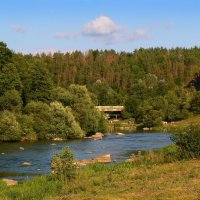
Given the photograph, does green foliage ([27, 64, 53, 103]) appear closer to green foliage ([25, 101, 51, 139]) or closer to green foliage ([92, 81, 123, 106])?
green foliage ([25, 101, 51, 139])

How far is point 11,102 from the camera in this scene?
71875 mm

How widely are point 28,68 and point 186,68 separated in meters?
115

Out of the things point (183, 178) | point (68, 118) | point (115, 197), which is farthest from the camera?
point (68, 118)

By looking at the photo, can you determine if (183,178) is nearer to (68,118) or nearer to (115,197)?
(115,197)

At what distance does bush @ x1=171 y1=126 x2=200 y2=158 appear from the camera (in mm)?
26109

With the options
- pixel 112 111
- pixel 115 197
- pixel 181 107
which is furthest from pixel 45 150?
pixel 112 111

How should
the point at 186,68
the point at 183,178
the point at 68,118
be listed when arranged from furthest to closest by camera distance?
the point at 186,68
the point at 68,118
the point at 183,178

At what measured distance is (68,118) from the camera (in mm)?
70812

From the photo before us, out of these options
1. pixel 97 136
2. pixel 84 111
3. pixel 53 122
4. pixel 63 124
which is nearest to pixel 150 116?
pixel 84 111

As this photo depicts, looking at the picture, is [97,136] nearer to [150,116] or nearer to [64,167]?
[150,116]

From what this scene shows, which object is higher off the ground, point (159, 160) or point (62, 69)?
point (62, 69)

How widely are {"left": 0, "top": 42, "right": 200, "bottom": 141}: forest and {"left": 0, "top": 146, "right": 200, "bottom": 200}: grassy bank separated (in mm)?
43749

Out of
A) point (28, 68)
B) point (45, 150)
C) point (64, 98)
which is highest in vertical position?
point (28, 68)

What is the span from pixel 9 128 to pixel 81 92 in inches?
700
